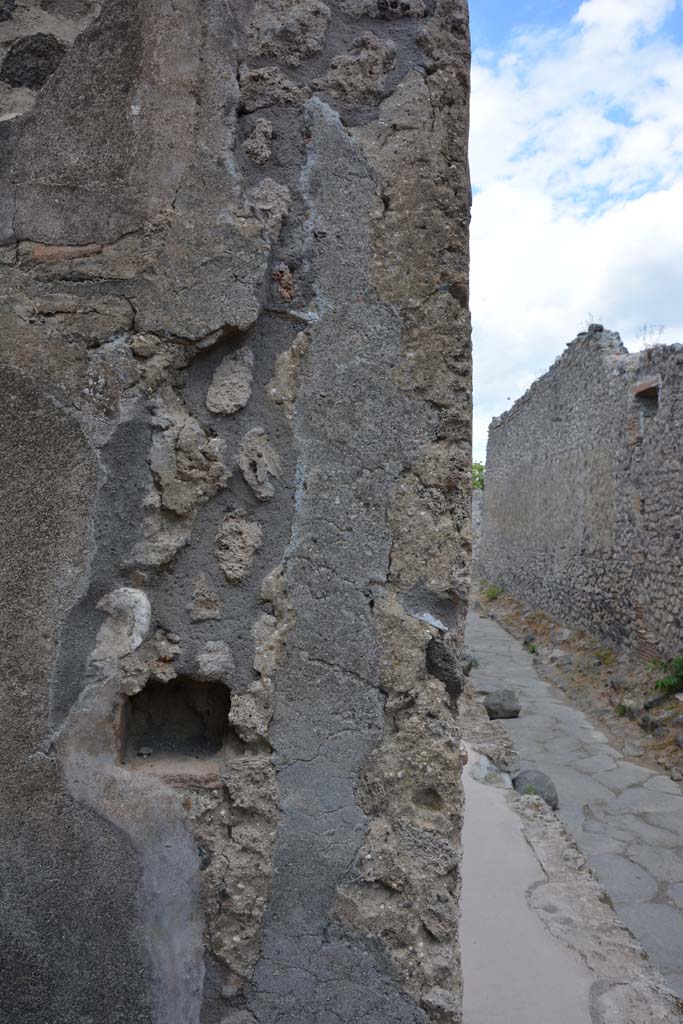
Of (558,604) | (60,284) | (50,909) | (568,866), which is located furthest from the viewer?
(558,604)

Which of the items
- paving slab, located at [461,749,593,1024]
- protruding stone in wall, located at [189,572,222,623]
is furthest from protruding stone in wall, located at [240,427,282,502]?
paving slab, located at [461,749,593,1024]

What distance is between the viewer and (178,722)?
4.58 ft

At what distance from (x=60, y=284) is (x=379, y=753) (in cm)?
93

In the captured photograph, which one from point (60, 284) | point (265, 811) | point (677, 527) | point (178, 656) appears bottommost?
point (265, 811)

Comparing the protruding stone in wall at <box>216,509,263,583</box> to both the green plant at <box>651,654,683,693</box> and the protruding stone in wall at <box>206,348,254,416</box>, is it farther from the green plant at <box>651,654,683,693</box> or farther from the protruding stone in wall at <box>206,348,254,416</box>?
the green plant at <box>651,654,683,693</box>

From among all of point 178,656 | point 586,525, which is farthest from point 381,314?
point 586,525

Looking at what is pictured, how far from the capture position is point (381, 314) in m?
1.39

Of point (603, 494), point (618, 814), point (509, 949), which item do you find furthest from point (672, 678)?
point (509, 949)

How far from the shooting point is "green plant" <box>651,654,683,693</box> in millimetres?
6461

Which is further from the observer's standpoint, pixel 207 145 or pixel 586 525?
pixel 586 525

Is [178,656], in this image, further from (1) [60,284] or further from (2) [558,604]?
(2) [558,604]

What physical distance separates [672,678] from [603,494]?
130 inches

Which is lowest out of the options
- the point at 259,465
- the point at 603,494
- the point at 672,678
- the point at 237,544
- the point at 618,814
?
the point at 618,814

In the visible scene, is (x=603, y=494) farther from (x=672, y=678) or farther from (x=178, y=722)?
(x=178, y=722)
